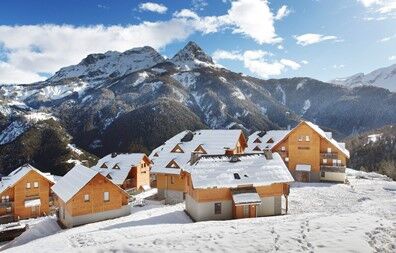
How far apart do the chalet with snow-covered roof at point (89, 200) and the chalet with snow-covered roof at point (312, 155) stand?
94.5 feet

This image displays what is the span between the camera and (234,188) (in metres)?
45.0

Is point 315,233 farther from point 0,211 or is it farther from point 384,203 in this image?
point 0,211

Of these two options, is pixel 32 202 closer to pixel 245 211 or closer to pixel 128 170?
pixel 128 170

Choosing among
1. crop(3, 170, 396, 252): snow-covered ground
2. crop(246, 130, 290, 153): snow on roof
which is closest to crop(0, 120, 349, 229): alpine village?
crop(246, 130, 290, 153): snow on roof

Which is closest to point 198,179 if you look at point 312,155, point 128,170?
point 312,155

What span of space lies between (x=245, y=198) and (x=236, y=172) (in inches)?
152

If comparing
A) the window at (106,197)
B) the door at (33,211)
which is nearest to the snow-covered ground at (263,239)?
the window at (106,197)

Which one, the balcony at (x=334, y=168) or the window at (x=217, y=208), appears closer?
the window at (x=217, y=208)

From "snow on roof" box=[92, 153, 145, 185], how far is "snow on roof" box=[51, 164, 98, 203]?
24.8 m

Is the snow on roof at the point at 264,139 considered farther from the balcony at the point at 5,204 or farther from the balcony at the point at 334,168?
the balcony at the point at 5,204

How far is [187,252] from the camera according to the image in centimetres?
2394

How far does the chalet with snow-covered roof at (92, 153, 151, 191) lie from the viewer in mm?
84562

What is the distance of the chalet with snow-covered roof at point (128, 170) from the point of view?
84562 mm

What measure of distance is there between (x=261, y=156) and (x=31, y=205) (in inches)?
2011
